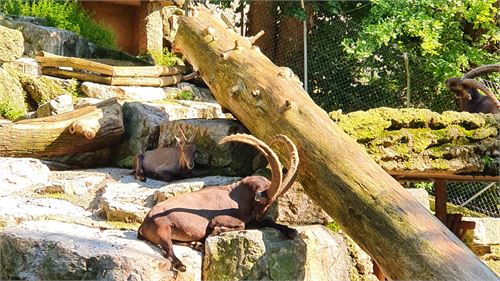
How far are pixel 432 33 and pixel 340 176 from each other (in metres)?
4.70

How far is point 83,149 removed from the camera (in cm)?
817

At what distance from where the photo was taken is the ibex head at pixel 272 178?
5578 mm

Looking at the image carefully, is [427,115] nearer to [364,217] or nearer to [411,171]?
[411,171]

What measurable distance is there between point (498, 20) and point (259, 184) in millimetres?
6954

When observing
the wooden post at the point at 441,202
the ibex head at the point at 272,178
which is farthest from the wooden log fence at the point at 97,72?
the ibex head at the point at 272,178

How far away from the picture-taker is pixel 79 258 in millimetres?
4848

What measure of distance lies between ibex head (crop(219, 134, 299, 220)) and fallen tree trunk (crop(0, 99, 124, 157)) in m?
2.80

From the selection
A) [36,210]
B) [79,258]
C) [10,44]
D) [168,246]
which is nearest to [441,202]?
[168,246]

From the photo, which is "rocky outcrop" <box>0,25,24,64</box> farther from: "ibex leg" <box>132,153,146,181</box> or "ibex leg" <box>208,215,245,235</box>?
"ibex leg" <box>208,215,245,235</box>

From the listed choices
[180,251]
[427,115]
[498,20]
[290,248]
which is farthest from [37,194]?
[498,20]

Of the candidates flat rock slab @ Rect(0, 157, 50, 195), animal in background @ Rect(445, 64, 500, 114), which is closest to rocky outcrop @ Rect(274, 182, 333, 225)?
flat rock slab @ Rect(0, 157, 50, 195)

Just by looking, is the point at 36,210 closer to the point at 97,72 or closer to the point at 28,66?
the point at 97,72

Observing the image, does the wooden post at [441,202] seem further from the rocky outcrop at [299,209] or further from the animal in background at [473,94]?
the rocky outcrop at [299,209]

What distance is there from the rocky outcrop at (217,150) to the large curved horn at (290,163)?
3.28 ft
